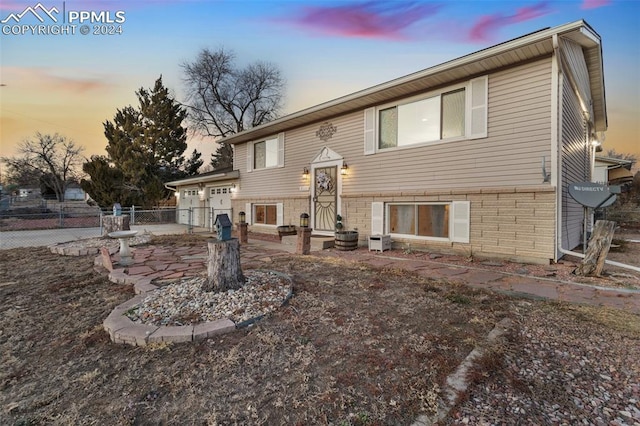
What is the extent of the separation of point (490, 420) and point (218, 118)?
84.3ft

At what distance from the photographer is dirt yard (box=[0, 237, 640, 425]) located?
1.64m

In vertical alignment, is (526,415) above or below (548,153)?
below

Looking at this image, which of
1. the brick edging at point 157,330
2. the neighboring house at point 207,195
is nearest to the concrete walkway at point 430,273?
the brick edging at point 157,330

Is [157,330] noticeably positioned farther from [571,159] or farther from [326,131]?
[571,159]

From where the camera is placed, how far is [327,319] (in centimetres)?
295

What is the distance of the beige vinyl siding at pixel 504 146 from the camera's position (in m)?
5.52

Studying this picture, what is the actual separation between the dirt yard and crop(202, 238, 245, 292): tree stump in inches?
32.5

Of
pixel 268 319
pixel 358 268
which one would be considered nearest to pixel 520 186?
pixel 358 268

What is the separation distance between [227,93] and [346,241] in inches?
811

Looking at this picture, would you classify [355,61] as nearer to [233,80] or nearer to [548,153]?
[548,153]

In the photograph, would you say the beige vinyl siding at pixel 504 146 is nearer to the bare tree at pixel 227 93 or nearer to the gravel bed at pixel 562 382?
the gravel bed at pixel 562 382

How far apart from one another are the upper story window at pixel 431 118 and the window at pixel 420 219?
5.36 feet

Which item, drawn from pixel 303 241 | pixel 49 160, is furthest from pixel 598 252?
pixel 49 160

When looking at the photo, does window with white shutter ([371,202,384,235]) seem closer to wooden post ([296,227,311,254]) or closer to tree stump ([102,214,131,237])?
wooden post ([296,227,311,254])
